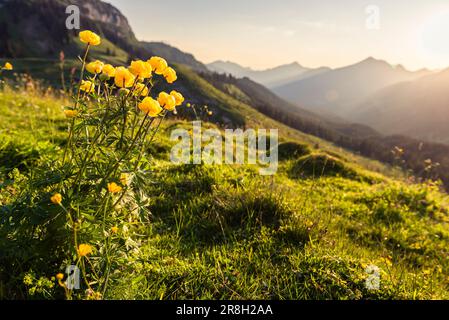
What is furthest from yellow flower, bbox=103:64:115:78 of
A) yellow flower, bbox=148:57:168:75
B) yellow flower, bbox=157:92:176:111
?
yellow flower, bbox=157:92:176:111

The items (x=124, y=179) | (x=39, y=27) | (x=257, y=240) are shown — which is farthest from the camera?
(x=39, y=27)

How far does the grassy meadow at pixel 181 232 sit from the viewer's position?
298cm

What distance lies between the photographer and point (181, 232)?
4848mm

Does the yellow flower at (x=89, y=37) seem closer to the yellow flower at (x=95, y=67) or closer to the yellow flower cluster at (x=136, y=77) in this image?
the yellow flower cluster at (x=136, y=77)

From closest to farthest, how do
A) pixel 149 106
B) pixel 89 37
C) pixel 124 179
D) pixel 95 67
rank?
pixel 149 106
pixel 124 179
pixel 95 67
pixel 89 37

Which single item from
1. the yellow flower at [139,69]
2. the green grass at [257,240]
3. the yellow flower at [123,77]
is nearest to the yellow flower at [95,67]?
the yellow flower at [123,77]

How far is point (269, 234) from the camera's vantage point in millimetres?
4699

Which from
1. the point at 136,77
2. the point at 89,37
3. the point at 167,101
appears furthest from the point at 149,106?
the point at 89,37

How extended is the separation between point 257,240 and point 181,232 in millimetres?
1195

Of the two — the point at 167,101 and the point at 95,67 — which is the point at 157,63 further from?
the point at 95,67
